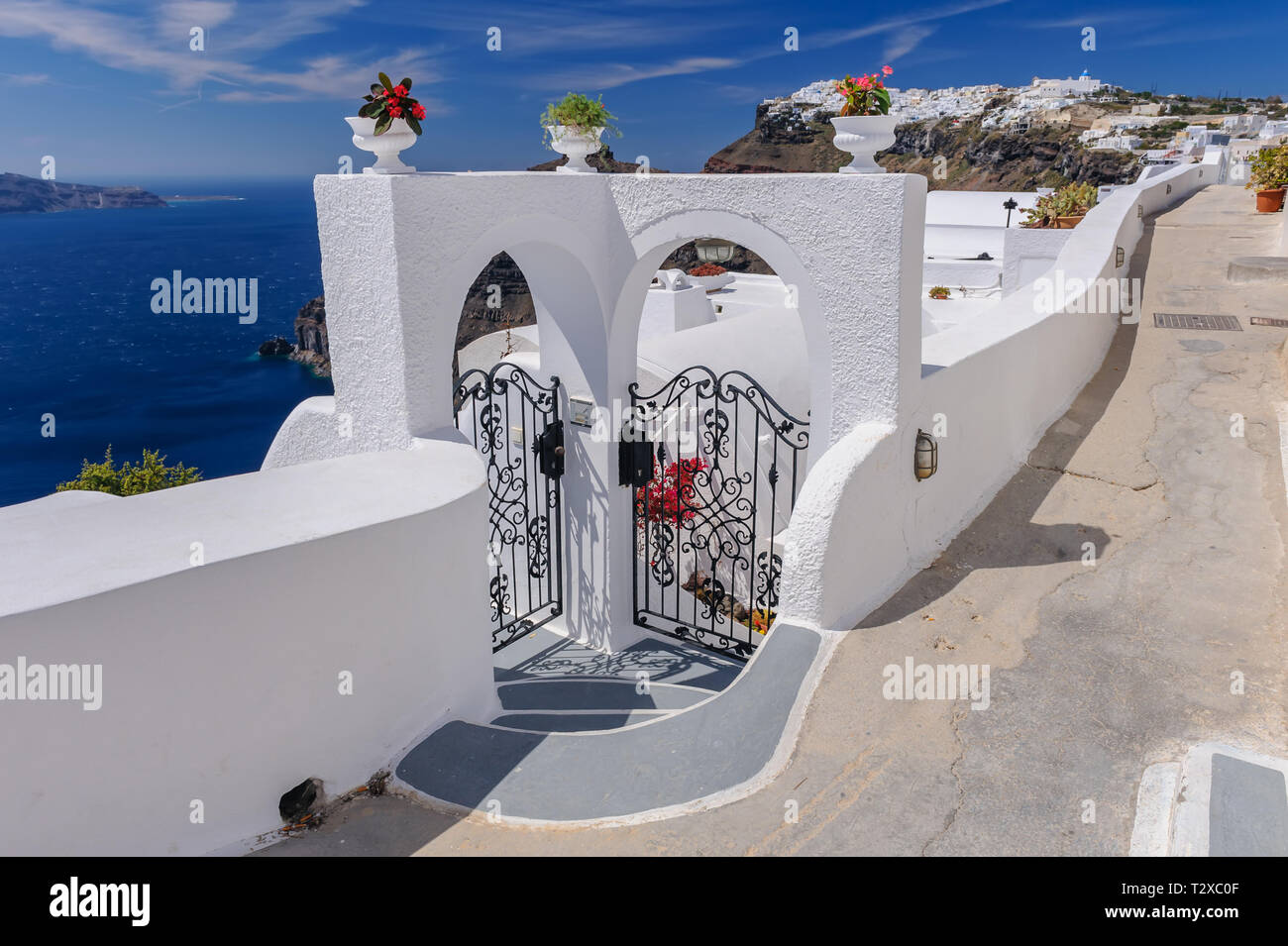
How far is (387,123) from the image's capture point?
579cm

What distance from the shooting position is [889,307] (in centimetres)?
533

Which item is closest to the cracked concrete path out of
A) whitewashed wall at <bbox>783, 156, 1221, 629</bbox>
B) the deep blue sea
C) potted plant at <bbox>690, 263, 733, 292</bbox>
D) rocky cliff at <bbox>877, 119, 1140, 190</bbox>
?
whitewashed wall at <bbox>783, 156, 1221, 629</bbox>

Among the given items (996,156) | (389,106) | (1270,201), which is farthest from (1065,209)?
(996,156)

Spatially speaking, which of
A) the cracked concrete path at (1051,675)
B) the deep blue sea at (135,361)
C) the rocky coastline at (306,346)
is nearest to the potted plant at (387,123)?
the cracked concrete path at (1051,675)

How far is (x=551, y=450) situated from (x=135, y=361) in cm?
7882

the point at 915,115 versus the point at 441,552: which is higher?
the point at 915,115

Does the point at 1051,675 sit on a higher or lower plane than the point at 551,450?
lower

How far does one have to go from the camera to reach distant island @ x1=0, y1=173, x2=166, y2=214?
131500 mm

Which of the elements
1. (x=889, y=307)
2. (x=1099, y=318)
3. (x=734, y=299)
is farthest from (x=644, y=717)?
(x=734, y=299)

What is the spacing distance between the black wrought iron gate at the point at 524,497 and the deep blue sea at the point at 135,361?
4903cm

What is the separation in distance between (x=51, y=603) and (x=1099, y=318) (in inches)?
385

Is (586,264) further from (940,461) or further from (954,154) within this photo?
(954,154)

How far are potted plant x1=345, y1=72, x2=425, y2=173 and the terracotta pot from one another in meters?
19.3
